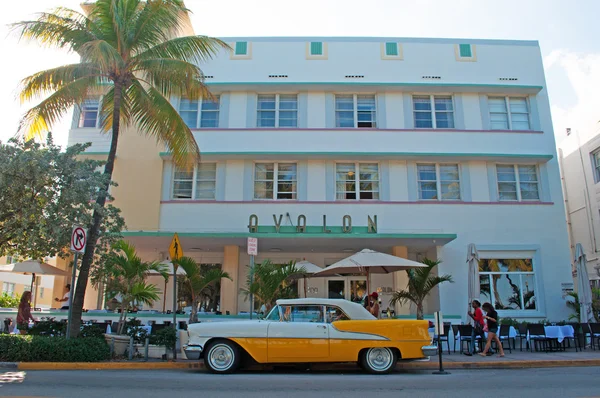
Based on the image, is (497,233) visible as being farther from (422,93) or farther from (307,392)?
(307,392)

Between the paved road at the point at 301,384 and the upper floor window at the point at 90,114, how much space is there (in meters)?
13.2

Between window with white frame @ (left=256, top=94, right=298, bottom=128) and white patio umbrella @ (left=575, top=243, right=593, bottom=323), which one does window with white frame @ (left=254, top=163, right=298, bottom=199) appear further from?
white patio umbrella @ (left=575, top=243, right=593, bottom=323)

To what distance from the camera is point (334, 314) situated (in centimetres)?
1022

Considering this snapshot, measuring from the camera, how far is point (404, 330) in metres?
10.1

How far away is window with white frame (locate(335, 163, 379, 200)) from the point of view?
20125mm

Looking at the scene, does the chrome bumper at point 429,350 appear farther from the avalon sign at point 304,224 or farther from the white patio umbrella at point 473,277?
the avalon sign at point 304,224

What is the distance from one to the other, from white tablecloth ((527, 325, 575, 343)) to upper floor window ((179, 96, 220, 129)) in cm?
1461

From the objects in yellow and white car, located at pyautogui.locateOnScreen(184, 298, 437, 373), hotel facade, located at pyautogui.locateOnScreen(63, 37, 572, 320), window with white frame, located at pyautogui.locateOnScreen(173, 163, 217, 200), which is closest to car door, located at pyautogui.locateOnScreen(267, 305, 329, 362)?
yellow and white car, located at pyautogui.locateOnScreen(184, 298, 437, 373)

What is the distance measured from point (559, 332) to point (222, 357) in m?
9.81

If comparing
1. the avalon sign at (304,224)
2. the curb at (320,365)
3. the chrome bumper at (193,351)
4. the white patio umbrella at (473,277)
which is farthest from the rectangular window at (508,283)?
the chrome bumper at (193,351)

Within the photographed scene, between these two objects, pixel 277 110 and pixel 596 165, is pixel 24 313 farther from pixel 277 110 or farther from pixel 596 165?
pixel 596 165

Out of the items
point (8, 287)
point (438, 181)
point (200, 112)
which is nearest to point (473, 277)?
point (438, 181)

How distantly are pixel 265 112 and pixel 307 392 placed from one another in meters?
15.0

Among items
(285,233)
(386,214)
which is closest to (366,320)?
(285,233)
